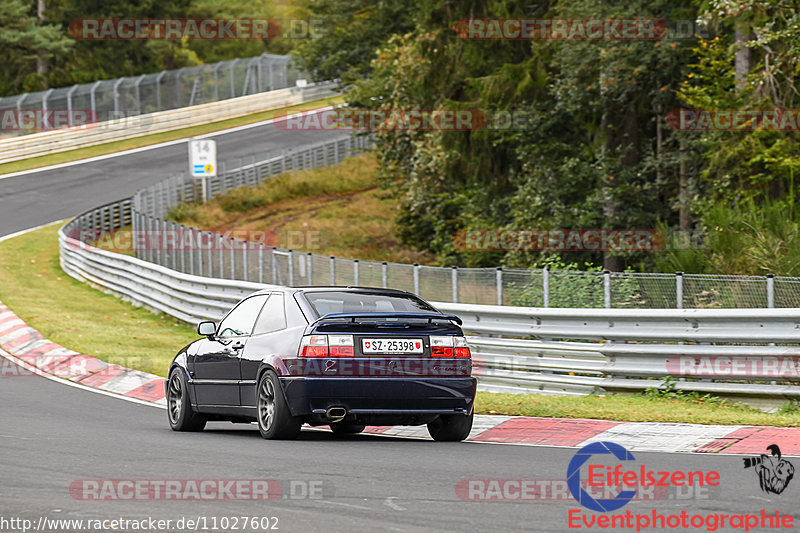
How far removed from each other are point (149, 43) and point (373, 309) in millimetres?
66593

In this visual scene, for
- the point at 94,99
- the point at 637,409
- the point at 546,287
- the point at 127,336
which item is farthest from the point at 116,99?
the point at 637,409

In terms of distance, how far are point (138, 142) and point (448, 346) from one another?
172ft

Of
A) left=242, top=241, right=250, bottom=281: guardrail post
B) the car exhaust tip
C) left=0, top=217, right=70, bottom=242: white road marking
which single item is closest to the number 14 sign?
left=0, top=217, right=70, bottom=242: white road marking

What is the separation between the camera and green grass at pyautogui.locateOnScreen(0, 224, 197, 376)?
19344 mm

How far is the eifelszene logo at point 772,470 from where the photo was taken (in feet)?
24.4

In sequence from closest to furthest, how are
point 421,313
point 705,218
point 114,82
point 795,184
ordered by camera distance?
point 421,313, point 705,218, point 795,184, point 114,82

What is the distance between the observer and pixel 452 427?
34.4 ft

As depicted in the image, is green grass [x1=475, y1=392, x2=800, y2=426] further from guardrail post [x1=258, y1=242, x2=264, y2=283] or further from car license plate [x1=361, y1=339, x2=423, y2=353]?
guardrail post [x1=258, y1=242, x2=264, y2=283]

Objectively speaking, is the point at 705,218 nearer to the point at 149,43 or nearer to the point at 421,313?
the point at 421,313

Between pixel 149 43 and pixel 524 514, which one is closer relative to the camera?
pixel 524 514

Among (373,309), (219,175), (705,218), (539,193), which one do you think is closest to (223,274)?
(539,193)

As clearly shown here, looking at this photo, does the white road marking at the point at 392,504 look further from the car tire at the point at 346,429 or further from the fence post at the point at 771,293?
the fence post at the point at 771,293

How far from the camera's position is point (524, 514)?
6680 millimetres

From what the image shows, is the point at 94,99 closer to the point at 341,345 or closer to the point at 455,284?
the point at 455,284
